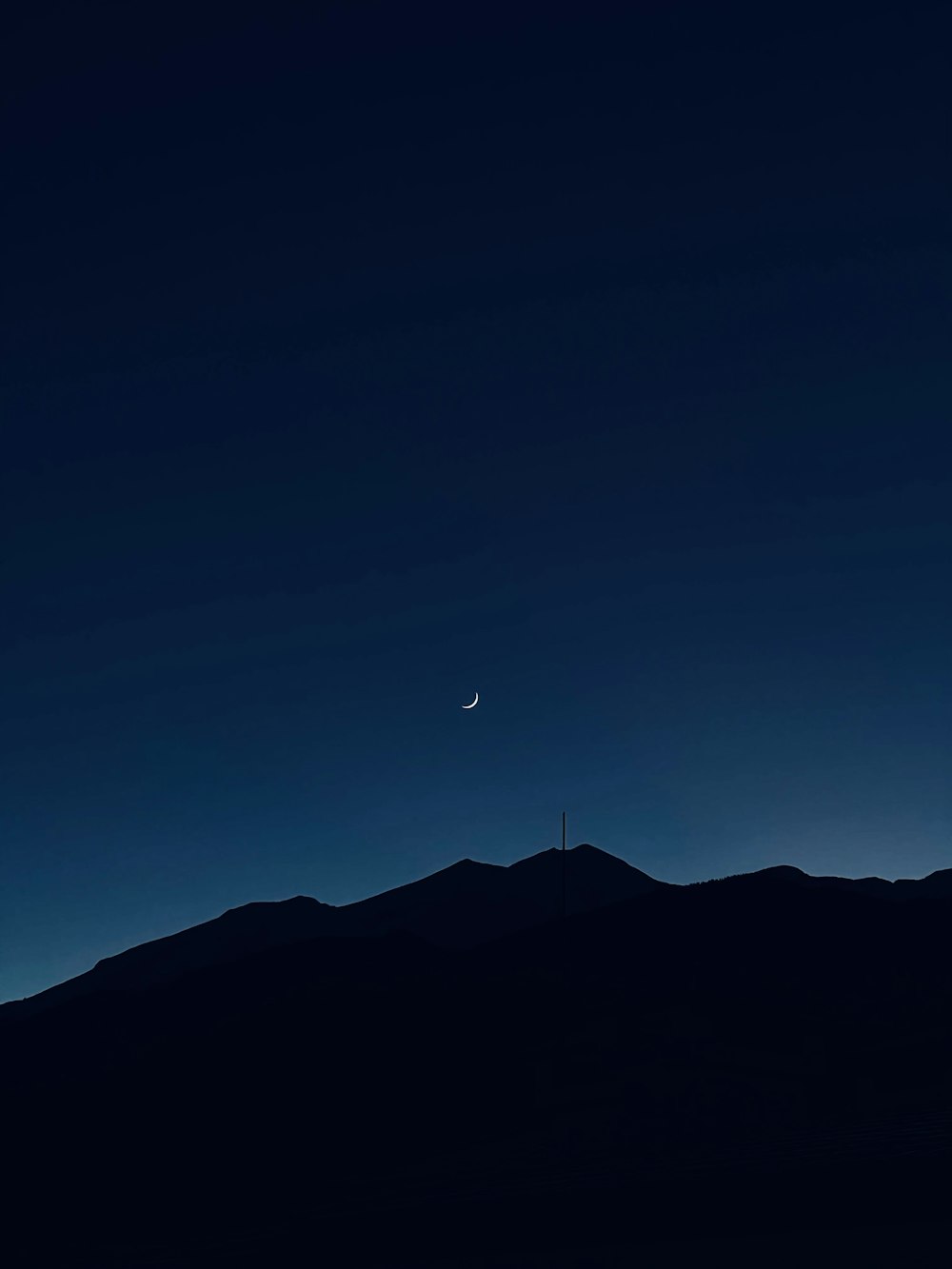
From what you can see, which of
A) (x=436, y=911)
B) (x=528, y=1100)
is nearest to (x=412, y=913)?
(x=436, y=911)

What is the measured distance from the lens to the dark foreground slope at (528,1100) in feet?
46.0

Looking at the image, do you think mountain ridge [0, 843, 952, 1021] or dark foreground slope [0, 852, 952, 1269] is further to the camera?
mountain ridge [0, 843, 952, 1021]

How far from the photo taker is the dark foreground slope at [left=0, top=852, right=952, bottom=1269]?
46.0 feet

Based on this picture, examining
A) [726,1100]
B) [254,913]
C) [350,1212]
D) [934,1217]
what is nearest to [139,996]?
[254,913]

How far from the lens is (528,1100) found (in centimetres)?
4025

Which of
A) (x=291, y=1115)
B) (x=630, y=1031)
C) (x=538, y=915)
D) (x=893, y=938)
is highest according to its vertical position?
(x=538, y=915)

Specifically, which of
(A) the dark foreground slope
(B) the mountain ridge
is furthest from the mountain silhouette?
(A) the dark foreground slope

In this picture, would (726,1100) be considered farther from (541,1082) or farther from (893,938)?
(893,938)

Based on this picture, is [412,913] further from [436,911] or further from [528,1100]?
[528,1100]

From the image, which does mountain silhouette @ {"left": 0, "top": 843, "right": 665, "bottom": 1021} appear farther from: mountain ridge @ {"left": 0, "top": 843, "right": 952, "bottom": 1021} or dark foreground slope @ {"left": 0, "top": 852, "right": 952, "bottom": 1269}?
dark foreground slope @ {"left": 0, "top": 852, "right": 952, "bottom": 1269}

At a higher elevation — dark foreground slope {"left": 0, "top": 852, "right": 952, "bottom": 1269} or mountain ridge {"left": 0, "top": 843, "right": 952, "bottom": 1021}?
mountain ridge {"left": 0, "top": 843, "right": 952, "bottom": 1021}

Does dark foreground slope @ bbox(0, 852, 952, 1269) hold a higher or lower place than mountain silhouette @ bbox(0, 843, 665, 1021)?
lower

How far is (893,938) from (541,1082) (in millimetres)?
39872

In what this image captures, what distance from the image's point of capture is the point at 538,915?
134250 mm
